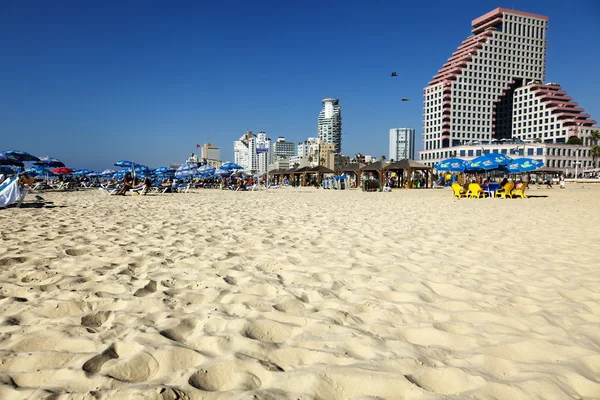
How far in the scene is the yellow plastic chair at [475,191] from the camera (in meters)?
16.1

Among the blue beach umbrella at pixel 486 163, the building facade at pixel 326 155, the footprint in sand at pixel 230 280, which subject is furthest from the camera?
the building facade at pixel 326 155

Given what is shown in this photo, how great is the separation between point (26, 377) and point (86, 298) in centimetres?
100

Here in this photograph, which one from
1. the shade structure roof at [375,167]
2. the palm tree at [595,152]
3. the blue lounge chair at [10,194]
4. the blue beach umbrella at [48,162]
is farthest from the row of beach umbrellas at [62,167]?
the palm tree at [595,152]

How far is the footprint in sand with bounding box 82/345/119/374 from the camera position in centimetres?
166

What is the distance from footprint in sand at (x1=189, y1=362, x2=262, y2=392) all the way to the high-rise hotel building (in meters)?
93.3

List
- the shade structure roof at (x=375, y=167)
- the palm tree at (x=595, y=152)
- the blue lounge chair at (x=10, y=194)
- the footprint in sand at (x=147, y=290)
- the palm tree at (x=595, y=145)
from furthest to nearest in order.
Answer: the palm tree at (x=595, y=145) < the palm tree at (x=595, y=152) < the shade structure roof at (x=375, y=167) < the blue lounge chair at (x=10, y=194) < the footprint in sand at (x=147, y=290)

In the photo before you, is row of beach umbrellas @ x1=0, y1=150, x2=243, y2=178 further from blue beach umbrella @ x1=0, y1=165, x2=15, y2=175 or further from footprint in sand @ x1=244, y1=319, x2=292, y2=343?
footprint in sand @ x1=244, y1=319, x2=292, y2=343

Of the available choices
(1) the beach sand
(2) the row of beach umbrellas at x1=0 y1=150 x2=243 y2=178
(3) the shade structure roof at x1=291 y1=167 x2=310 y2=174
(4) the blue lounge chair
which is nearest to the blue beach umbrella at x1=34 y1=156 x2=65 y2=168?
(2) the row of beach umbrellas at x1=0 y1=150 x2=243 y2=178

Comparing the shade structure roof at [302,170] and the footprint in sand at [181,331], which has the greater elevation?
the shade structure roof at [302,170]

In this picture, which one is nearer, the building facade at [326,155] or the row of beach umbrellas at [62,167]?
the row of beach umbrellas at [62,167]

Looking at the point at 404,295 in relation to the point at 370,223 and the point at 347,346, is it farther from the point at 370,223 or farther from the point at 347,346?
the point at 370,223

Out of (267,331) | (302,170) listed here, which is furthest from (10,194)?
(302,170)

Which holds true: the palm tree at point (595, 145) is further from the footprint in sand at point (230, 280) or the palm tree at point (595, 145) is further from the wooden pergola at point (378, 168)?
the footprint in sand at point (230, 280)

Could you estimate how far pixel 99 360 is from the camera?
68.2 inches
